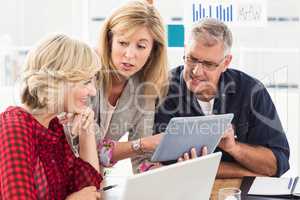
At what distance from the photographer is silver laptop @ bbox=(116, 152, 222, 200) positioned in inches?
41.5

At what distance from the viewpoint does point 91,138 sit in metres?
1.79

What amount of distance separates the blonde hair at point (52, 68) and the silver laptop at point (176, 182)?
1.54 feet

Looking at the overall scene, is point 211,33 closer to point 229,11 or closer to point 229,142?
point 229,142

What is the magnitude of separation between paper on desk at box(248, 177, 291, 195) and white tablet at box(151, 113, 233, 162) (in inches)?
8.8

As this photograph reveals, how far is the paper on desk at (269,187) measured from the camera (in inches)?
64.1

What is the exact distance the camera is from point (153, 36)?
2.01 meters

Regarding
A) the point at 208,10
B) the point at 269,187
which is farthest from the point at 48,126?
the point at 208,10

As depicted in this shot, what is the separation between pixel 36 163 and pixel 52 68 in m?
0.29

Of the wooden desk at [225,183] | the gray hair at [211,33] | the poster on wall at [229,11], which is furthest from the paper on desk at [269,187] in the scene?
the poster on wall at [229,11]

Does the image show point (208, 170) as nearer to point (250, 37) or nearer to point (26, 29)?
point (250, 37)

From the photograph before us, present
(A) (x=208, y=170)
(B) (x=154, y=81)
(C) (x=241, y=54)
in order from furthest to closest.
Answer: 1. (C) (x=241, y=54)
2. (B) (x=154, y=81)
3. (A) (x=208, y=170)

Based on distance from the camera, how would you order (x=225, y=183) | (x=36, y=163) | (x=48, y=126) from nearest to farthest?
(x=36, y=163) < (x=48, y=126) < (x=225, y=183)

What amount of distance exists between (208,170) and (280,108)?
2.02 metres

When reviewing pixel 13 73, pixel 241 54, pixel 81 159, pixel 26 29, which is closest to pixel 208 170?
pixel 81 159
